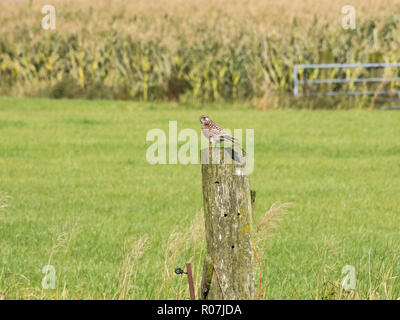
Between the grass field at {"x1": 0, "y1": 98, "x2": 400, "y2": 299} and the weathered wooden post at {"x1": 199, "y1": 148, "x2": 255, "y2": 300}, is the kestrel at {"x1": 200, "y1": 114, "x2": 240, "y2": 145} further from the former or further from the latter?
the grass field at {"x1": 0, "y1": 98, "x2": 400, "y2": 299}

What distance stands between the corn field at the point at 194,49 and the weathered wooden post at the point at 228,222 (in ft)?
69.5

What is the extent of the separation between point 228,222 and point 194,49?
24.8 metres

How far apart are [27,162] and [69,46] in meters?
15.7

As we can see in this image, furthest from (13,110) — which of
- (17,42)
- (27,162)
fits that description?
(27,162)

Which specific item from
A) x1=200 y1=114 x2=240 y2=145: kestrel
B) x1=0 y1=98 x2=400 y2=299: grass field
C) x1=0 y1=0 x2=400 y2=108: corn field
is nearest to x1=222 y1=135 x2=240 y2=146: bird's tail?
x1=200 y1=114 x2=240 y2=145: kestrel

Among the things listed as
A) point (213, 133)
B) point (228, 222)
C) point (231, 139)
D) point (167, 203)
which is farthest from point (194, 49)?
point (228, 222)

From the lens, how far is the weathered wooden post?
15.8 feet

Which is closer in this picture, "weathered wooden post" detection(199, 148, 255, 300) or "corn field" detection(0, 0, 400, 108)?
"weathered wooden post" detection(199, 148, 255, 300)

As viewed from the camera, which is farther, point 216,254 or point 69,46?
point 69,46

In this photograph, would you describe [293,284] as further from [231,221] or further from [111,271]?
[231,221]

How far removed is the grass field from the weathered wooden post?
2.28 ft

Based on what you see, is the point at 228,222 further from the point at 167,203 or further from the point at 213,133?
the point at 167,203

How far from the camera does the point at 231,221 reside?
4.86 meters

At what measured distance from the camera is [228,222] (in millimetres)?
4855
